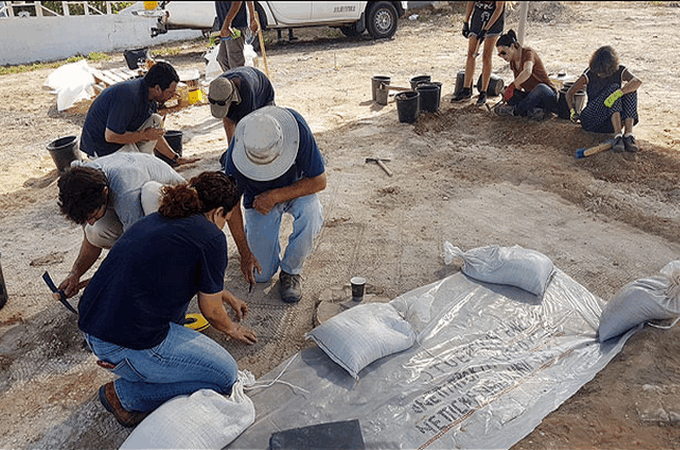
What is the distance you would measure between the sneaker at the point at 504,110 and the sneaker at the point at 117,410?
200 inches

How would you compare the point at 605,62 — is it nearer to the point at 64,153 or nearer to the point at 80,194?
the point at 80,194

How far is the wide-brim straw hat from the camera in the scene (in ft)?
9.82

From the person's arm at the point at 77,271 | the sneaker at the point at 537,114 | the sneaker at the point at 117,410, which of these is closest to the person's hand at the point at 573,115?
the sneaker at the point at 537,114

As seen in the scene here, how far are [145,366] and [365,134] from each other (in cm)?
436

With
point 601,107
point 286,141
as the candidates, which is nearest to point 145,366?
point 286,141

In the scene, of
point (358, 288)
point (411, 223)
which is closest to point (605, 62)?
point (411, 223)

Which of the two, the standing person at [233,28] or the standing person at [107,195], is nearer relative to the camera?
the standing person at [107,195]

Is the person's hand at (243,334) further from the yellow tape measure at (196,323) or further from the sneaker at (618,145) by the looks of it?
the sneaker at (618,145)

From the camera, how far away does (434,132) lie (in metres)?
6.13

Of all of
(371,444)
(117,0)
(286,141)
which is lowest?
(371,444)

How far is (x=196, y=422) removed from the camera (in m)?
2.20

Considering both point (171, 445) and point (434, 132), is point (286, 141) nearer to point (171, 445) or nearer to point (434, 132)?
point (171, 445)

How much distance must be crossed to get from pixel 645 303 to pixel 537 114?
3.70 m

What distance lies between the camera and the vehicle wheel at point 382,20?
36.7 ft
